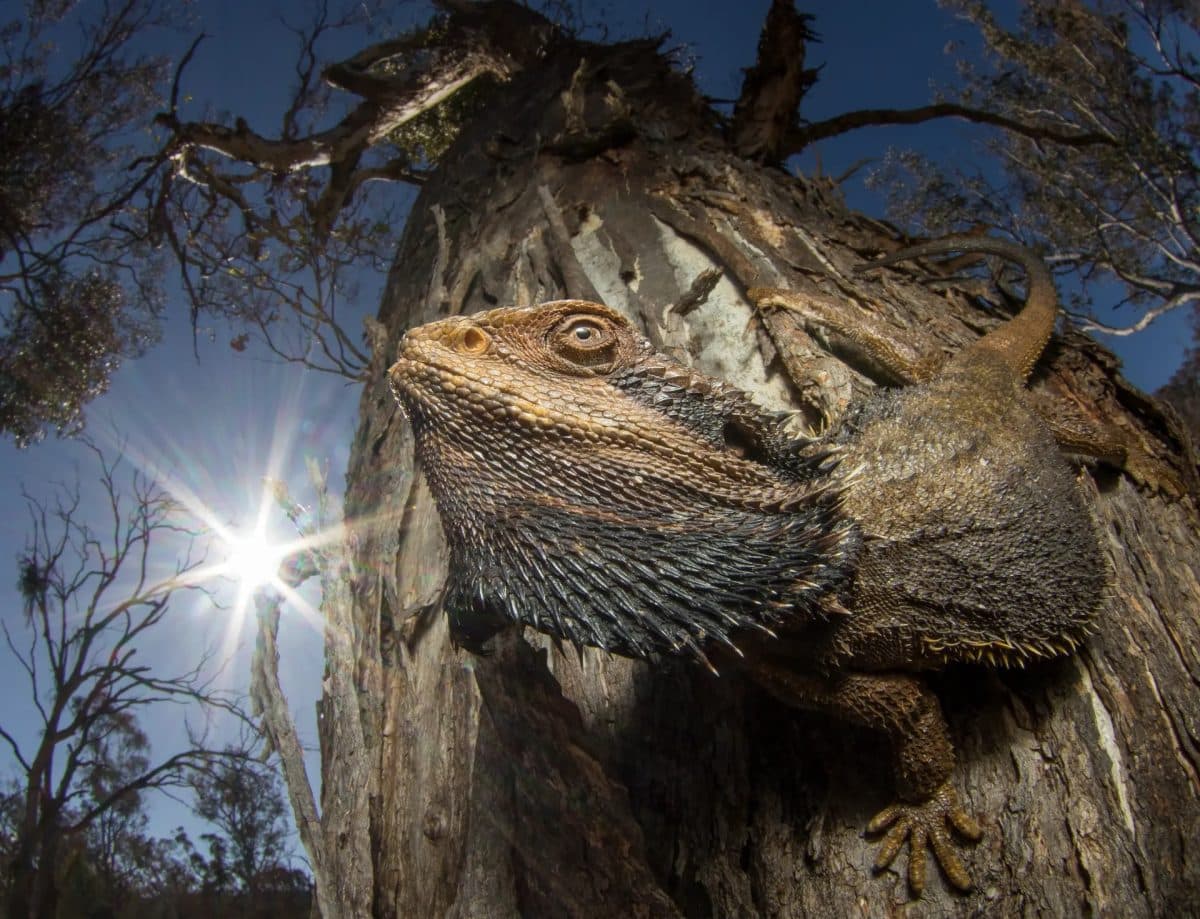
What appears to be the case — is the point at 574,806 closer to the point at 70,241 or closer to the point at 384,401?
the point at 384,401

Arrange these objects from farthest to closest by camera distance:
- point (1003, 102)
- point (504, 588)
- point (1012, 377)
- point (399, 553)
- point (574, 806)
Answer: point (1003, 102), point (399, 553), point (1012, 377), point (574, 806), point (504, 588)

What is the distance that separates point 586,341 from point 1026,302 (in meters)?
2.07

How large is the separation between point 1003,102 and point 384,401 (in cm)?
859

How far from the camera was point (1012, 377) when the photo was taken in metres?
2.09

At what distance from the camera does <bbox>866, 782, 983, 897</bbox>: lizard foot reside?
1365 mm

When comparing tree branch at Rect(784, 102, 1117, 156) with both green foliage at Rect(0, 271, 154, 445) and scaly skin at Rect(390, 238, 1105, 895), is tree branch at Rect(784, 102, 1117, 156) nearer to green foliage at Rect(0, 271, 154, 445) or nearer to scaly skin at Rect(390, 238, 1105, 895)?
scaly skin at Rect(390, 238, 1105, 895)

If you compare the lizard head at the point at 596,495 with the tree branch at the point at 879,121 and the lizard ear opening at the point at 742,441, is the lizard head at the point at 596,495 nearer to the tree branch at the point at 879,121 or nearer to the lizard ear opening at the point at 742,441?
the lizard ear opening at the point at 742,441

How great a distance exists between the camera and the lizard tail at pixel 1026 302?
2.31m

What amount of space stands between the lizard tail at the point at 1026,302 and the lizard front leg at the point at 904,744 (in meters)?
1.28

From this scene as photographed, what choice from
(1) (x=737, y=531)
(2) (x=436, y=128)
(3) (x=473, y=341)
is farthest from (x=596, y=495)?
(2) (x=436, y=128)

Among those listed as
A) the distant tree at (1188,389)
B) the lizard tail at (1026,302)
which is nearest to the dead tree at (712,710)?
the lizard tail at (1026,302)

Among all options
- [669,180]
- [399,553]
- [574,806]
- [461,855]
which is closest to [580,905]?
[574,806]

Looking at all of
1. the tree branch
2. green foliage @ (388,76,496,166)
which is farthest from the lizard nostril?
green foliage @ (388,76,496,166)

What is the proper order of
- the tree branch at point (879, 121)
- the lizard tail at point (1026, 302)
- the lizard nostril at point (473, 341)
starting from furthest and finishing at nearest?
the tree branch at point (879, 121) → the lizard tail at point (1026, 302) → the lizard nostril at point (473, 341)
